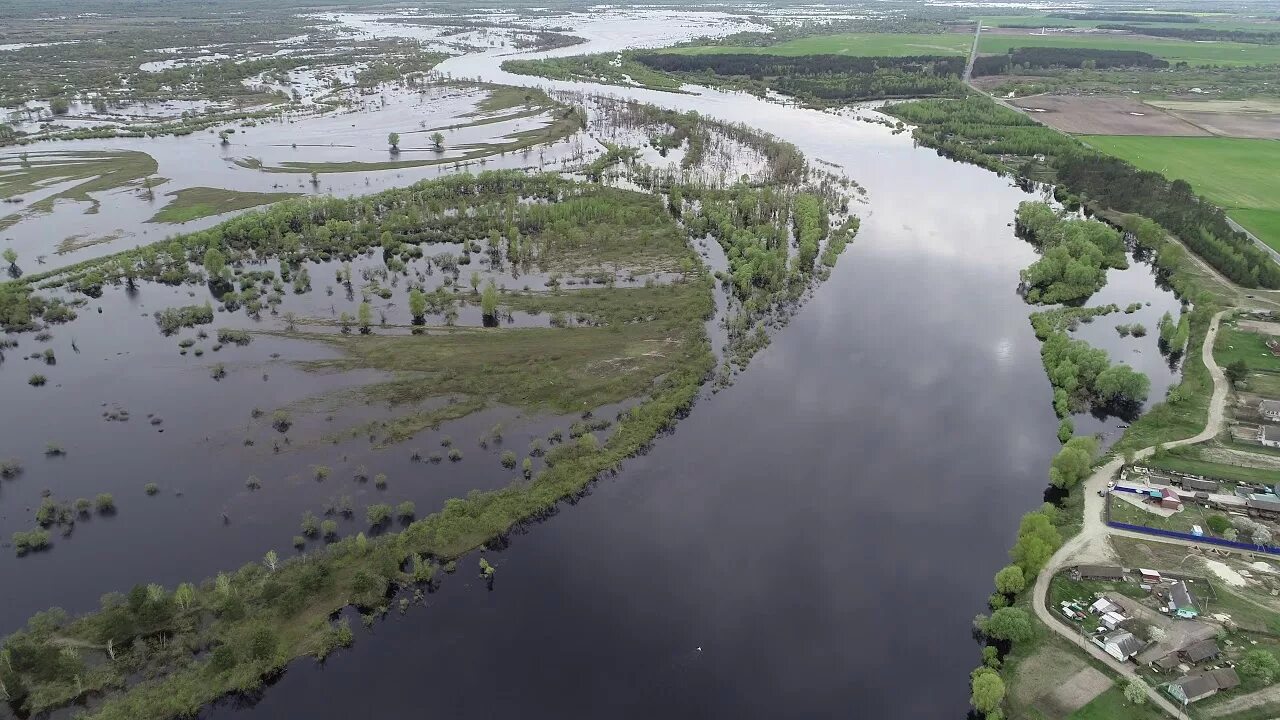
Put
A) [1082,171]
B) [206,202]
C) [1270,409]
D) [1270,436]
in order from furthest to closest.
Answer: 1. [1082,171]
2. [206,202]
3. [1270,409]
4. [1270,436]

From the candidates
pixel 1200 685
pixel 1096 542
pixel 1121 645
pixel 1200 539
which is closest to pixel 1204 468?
pixel 1200 539

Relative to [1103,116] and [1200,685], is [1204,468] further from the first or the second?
[1103,116]

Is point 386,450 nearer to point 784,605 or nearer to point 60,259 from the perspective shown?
point 784,605

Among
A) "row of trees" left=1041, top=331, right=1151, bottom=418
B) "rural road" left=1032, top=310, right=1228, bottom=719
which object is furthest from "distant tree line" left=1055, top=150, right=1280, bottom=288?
"row of trees" left=1041, top=331, right=1151, bottom=418

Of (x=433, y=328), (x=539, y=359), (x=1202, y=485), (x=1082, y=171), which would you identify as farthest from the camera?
(x=1082, y=171)

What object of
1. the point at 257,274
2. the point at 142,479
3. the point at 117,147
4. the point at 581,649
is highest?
the point at 117,147

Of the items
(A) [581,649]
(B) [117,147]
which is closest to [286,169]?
(B) [117,147]

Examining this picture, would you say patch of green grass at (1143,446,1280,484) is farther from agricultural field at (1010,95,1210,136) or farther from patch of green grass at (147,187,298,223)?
agricultural field at (1010,95,1210,136)
